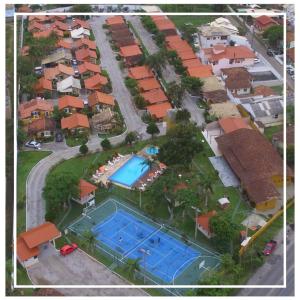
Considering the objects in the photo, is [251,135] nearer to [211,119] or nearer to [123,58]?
[211,119]

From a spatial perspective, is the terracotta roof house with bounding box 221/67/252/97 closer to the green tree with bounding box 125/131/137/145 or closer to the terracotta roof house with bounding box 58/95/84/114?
the green tree with bounding box 125/131/137/145

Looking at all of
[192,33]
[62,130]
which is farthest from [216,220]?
[192,33]

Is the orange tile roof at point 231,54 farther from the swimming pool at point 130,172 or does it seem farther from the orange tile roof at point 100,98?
the swimming pool at point 130,172

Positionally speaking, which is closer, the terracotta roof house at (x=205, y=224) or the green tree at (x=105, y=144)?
the terracotta roof house at (x=205, y=224)

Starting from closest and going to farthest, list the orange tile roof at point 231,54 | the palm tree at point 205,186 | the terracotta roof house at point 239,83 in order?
the palm tree at point 205,186
the terracotta roof house at point 239,83
the orange tile roof at point 231,54

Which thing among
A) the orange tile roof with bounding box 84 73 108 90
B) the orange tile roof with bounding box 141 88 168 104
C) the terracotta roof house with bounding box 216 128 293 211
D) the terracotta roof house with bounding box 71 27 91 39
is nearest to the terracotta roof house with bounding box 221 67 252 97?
the orange tile roof with bounding box 141 88 168 104

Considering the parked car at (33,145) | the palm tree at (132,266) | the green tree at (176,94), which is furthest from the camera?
the green tree at (176,94)

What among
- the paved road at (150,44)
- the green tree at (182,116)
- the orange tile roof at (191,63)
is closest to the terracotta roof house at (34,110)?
the green tree at (182,116)
